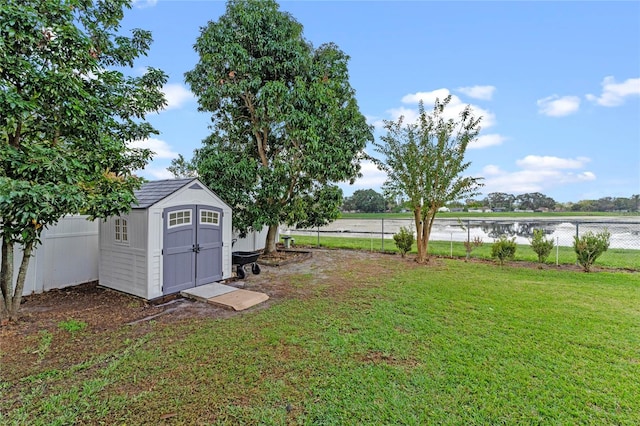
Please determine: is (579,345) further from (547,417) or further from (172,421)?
(172,421)

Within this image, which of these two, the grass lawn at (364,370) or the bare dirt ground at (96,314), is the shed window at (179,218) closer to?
the bare dirt ground at (96,314)

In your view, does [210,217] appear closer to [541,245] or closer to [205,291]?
[205,291]

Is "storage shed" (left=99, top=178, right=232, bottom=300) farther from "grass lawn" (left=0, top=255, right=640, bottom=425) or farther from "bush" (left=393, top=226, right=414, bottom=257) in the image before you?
"bush" (left=393, top=226, right=414, bottom=257)

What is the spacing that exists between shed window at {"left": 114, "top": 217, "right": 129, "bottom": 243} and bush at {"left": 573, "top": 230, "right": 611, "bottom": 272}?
1080 cm

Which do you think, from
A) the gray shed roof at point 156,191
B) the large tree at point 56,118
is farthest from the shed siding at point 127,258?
the large tree at point 56,118

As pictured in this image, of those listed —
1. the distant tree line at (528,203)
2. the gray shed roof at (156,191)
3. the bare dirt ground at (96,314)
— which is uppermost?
the distant tree line at (528,203)

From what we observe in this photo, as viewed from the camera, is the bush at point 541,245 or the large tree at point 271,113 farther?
the bush at point 541,245

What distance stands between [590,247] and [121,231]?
11.1 meters

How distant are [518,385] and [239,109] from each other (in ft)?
30.5

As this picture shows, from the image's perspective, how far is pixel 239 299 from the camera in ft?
16.3

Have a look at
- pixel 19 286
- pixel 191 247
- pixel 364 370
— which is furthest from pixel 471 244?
pixel 19 286

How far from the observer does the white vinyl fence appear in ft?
17.2

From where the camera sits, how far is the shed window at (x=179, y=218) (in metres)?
5.29

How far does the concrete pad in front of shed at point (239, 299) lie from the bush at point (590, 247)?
8.17 metres
